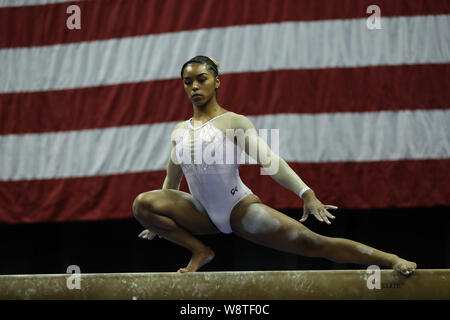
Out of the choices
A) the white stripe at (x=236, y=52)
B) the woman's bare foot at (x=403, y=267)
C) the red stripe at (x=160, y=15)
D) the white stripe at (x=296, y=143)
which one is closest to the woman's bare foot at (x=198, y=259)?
the woman's bare foot at (x=403, y=267)

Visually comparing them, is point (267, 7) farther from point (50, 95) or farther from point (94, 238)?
point (94, 238)

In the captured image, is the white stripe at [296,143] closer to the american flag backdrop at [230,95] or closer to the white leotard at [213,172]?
the american flag backdrop at [230,95]

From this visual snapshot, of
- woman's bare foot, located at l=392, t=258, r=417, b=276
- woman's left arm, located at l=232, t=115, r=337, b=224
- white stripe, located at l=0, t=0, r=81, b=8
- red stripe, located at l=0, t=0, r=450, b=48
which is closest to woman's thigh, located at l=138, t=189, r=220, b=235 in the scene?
woman's left arm, located at l=232, t=115, r=337, b=224

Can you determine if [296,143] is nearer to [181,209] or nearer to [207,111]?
[207,111]

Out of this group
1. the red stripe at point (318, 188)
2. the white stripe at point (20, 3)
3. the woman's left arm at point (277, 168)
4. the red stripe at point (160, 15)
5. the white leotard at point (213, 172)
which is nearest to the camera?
the woman's left arm at point (277, 168)

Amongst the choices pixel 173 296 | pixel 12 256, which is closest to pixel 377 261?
pixel 173 296

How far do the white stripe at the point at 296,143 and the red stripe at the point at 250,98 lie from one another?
0.17ft

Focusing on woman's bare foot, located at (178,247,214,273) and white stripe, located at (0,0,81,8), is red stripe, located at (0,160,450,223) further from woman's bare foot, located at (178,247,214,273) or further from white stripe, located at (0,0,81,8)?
white stripe, located at (0,0,81,8)

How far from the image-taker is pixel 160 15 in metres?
3.26

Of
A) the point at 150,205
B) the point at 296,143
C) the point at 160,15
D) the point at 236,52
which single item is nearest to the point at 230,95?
the point at 236,52

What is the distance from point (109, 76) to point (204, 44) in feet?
1.96

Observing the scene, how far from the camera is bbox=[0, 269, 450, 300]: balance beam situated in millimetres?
2080

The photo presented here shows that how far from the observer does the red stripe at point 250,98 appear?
297cm

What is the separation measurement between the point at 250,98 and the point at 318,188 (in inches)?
24.5
